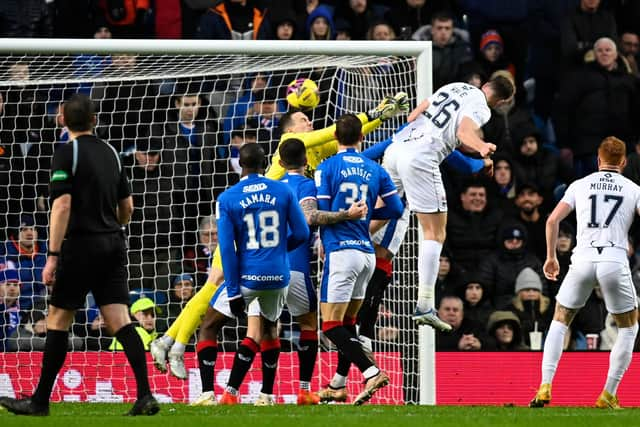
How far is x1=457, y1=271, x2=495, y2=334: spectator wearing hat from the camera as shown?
16.0 metres

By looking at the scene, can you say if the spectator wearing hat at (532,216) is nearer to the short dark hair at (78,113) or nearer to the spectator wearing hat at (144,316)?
the spectator wearing hat at (144,316)

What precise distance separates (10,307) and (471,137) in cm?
544

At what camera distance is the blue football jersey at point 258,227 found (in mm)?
11414

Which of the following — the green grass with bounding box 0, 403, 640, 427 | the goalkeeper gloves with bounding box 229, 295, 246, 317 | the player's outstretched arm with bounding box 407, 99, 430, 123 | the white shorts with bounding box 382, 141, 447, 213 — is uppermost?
the player's outstretched arm with bounding box 407, 99, 430, 123

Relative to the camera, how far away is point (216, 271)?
1266 centimetres

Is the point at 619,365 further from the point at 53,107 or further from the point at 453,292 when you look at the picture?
the point at 53,107

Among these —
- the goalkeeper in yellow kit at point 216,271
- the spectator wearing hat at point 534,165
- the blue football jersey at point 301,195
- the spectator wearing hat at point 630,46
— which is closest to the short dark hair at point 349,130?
the blue football jersey at point 301,195

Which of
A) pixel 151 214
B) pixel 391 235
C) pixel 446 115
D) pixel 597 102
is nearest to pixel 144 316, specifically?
pixel 151 214

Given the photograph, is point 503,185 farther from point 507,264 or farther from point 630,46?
point 630,46

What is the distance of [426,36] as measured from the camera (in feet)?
59.4

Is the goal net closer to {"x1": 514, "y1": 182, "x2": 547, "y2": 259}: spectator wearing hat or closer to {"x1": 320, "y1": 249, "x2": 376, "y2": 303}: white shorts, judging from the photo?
{"x1": 320, "y1": 249, "x2": 376, "y2": 303}: white shorts

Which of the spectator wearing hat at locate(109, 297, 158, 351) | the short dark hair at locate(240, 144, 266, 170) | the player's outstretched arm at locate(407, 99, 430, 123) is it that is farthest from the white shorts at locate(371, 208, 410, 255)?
the spectator wearing hat at locate(109, 297, 158, 351)

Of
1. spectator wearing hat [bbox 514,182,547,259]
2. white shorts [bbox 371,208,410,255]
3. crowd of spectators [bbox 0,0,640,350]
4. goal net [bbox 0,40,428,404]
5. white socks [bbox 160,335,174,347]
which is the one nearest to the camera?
white socks [bbox 160,335,174,347]

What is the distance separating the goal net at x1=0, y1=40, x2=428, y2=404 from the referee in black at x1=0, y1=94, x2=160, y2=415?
3400 millimetres
